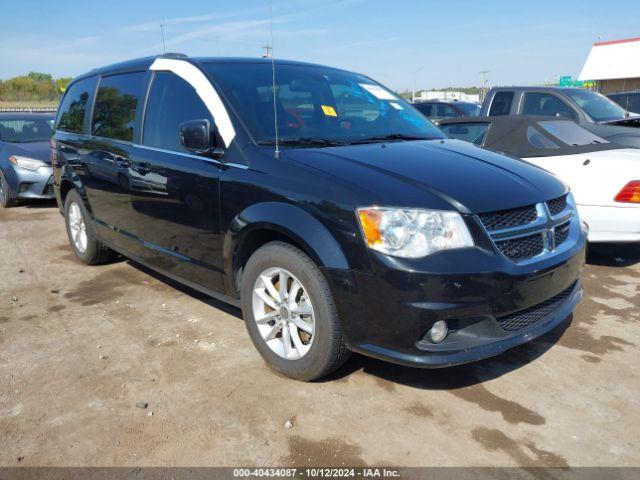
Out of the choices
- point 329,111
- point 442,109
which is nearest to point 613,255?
point 329,111

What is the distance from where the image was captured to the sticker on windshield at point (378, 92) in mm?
4172

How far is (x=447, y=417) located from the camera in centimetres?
275

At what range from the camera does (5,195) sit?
878 centimetres

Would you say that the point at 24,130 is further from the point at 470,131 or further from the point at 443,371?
the point at 443,371

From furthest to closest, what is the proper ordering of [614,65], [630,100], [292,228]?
1. [614,65]
2. [630,100]
3. [292,228]

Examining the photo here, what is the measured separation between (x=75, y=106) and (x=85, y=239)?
136 centimetres

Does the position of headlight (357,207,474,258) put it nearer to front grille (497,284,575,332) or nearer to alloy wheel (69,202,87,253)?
front grille (497,284,575,332)

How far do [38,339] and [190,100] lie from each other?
2002mm

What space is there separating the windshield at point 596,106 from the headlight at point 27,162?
833 cm

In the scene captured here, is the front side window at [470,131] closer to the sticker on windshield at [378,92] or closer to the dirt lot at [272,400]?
the sticker on windshield at [378,92]

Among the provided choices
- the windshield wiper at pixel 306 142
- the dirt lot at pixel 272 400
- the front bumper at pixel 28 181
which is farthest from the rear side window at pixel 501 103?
the front bumper at pixel 28 181

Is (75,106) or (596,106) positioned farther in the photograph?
(596,106)

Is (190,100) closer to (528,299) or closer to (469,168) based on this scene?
(469,168)

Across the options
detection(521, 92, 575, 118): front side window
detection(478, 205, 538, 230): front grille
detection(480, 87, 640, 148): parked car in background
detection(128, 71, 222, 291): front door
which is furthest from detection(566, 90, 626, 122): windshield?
detection(128, 71, 222, 291): front door
